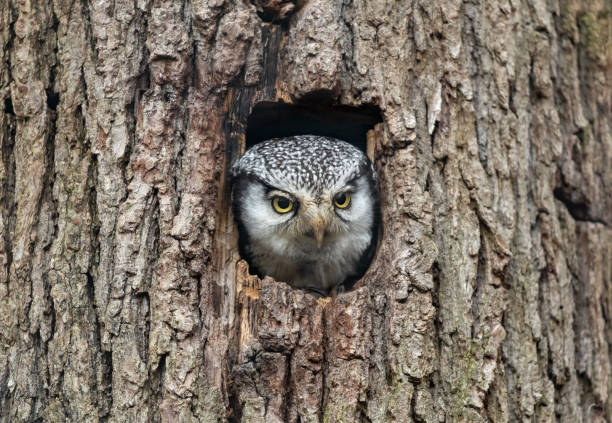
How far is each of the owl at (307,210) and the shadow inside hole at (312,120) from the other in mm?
136

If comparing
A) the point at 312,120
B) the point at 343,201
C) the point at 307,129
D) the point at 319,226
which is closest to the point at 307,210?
the point at 319,226

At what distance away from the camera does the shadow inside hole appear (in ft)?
10.5

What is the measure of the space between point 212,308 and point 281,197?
34.6 inches

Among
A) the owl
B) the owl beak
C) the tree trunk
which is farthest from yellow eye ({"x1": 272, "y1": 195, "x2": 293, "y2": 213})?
the tree trunk

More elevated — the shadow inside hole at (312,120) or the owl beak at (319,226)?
the shadow inside hole at (312,120)

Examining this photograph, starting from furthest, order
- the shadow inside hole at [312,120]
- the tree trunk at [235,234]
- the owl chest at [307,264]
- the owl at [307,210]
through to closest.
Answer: the owl chest at [307,264]
the owl at [307,210]
the shadow inside hole at [312,120]
the tree trunk at [235,234]

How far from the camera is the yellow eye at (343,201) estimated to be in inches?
135

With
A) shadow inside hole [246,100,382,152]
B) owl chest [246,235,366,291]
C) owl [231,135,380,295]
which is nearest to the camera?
shadow inside hole [246,100,382,152]

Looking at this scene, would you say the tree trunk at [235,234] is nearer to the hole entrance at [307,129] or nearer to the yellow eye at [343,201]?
the hole entrance at [307,129]

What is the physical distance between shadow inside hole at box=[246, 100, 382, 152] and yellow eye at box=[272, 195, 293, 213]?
1.60ft

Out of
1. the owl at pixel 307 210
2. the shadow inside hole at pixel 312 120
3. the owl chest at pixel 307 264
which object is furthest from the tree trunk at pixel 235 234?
the owl chest at pixel 307 264

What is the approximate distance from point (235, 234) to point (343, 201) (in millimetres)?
703

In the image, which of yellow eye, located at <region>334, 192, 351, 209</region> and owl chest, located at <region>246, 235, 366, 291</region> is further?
owl chest, located at <region>246, 235, 366, 291</region>

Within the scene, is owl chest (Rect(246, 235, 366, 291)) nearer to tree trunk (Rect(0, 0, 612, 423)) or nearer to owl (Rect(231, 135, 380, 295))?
owl (Rect(231, 135, 380, 295))
